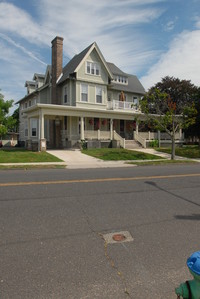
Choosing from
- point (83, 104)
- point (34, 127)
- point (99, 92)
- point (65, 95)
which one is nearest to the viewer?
point (83, 104)

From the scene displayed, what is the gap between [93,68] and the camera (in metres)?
27.5

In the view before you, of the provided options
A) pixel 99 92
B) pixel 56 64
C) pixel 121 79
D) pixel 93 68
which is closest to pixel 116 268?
pixel 99 92

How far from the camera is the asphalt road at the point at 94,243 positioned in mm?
2834

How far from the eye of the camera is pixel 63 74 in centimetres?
2881

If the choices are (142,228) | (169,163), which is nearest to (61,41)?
(169,163)

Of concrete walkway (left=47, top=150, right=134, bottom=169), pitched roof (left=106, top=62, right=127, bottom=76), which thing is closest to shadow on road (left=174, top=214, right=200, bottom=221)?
concrete walkway (left=47, top=150, right=134, bottom=169)

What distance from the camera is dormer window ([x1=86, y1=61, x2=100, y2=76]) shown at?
27106 millimetres

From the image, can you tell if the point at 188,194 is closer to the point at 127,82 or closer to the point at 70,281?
the point at 70,281

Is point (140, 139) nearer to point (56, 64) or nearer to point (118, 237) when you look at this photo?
point (56, 64)

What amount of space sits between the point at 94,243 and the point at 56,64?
27.0 meters

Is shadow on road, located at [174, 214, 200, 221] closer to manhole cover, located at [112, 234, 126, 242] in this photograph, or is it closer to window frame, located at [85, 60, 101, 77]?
manhole cover, located at [112, 234, 126, 242]

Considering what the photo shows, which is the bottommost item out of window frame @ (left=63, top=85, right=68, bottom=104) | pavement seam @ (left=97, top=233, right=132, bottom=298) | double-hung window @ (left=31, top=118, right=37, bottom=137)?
pavement seam @ (left=97, top=233, right=132, bottom=298)

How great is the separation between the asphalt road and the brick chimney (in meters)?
22.6

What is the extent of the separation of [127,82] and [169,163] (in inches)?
782
